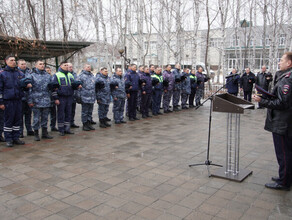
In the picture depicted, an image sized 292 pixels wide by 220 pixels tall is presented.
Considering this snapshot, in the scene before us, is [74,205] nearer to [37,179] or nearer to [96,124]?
[37,179]

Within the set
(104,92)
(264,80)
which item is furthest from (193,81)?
(104,92)

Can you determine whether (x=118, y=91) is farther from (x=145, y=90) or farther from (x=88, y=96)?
(x=145, y=90)

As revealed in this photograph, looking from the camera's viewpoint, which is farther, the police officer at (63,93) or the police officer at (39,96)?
the police officer at (63,93)

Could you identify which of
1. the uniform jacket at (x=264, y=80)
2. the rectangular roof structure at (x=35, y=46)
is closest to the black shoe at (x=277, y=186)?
the rectangular roof structure at (x=35, y=46)

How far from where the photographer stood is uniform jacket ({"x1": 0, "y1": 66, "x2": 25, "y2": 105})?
568cm

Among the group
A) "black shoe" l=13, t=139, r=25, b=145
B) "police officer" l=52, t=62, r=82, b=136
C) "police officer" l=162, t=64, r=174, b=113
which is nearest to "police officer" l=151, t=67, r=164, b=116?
"police officer" l=162, t=64, r=174, b=113

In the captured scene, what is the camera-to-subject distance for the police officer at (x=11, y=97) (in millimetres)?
5699

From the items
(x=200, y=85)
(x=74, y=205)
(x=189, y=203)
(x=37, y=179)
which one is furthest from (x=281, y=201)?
(x=200, y=85)

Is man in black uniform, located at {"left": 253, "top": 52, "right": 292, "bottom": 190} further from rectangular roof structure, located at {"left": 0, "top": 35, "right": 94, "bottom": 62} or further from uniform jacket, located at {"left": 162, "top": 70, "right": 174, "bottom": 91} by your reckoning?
rectangular roof structure, located at {"left": 0, "top": 35, "right": 94, "bottom": 62}

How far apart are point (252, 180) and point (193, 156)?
1.35 m

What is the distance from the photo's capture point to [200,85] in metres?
12.4

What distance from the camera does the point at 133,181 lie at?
3984 mm

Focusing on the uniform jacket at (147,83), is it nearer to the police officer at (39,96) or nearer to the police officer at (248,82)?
the police officer at (39,96)

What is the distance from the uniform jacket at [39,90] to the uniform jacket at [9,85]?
44 cm
